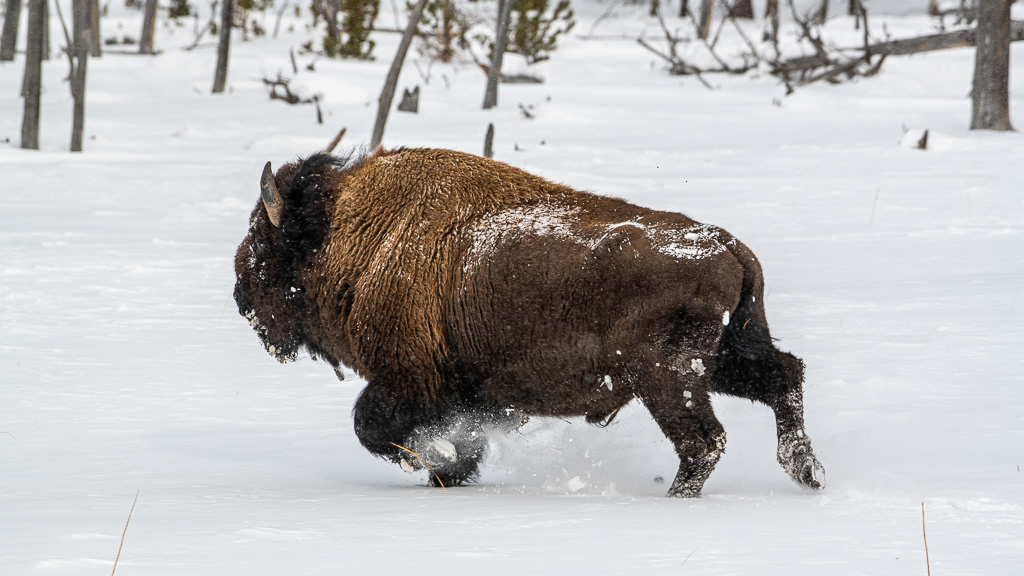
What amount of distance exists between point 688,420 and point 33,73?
43.3 feet

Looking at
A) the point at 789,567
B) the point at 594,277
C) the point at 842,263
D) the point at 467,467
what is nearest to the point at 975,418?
the point at 594,277

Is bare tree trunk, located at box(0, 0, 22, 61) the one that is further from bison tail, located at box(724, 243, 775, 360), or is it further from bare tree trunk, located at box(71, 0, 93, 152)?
bison tail, located at box(724, 243, 775, 360)

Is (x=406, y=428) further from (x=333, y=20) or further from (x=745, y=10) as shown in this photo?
(x=745, y=10)

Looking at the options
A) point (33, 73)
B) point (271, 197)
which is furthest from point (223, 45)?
point (271, 197)

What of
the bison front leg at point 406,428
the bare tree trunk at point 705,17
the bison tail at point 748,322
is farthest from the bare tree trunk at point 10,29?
the bison tail at point 748,322

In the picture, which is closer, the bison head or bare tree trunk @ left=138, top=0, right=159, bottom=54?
the bison head

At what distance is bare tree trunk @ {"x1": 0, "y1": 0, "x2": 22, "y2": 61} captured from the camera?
22.5 metres

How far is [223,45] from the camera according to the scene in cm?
2133

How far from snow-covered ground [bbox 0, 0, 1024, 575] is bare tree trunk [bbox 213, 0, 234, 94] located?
530cm

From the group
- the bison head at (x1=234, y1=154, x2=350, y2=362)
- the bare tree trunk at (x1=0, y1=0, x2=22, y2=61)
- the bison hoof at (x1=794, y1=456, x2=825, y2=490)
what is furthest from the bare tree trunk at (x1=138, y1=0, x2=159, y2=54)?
the bison hoof at (x1=794, y1=456, x2=825, y2=490)

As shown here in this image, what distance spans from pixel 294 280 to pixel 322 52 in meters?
23.6

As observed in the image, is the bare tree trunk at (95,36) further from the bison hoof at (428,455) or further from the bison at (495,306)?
the bison hoof at (428,455)

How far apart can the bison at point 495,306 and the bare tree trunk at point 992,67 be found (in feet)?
33.9

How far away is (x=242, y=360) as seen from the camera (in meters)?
6.63
